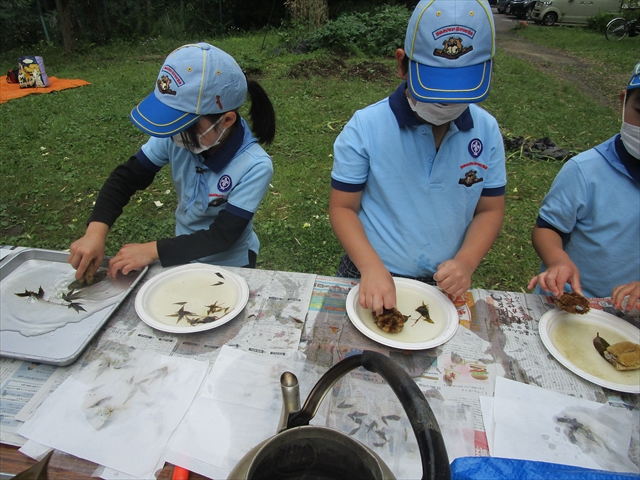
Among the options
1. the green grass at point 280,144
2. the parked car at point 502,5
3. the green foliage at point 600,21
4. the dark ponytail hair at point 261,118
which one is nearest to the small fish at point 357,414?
the dark ponytail hair at point 261,118

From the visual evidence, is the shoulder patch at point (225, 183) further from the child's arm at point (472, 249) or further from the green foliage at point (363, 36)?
the green foliage at point (363, 36)

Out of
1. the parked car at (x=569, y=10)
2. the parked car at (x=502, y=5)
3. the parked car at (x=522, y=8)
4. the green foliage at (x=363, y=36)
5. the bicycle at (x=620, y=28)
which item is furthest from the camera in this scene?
the parked car at (x=502, y=5)

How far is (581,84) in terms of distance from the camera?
8.44 metres

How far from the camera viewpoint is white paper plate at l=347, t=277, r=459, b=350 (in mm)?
1314

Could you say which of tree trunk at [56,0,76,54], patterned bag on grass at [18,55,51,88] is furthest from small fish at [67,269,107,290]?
tree trunk at [56,0,76,54]

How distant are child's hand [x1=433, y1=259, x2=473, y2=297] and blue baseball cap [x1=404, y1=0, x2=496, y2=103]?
21.7 inches

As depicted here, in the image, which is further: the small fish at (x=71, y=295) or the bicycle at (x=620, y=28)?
the bicycle at (x=620, y=28)

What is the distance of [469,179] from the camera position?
5.43 ft

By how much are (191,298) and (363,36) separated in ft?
30.8

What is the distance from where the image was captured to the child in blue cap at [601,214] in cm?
167

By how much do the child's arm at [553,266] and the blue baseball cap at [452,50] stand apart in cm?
71

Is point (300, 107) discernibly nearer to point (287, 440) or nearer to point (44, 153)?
point (44, 153)

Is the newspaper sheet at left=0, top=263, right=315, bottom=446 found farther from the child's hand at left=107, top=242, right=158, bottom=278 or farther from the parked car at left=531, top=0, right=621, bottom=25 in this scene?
the parked car at left=531, top=0, right=621, bottom=25

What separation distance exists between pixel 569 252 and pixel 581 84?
330 inches
